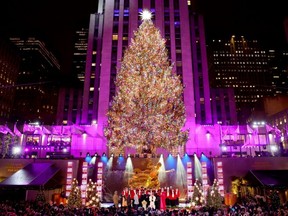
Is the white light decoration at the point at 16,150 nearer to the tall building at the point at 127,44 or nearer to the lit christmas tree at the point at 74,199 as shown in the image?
the tall building at the point at 127,44

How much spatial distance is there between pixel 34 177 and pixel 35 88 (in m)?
78.4

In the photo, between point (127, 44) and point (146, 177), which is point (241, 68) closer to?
point (127, 44)

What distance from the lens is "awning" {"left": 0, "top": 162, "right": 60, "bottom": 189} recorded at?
23.1 m

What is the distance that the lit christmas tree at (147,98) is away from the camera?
26438mm

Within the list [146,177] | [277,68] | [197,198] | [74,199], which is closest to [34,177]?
[74,199]

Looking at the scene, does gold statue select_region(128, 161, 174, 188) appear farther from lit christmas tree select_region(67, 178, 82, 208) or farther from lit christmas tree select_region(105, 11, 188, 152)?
lit christmas tree select_region(67, 178, 82, 208)

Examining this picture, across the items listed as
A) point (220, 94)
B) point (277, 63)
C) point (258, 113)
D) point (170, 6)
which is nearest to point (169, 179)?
point (170, 6)

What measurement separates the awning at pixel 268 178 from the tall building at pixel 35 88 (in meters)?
61.8

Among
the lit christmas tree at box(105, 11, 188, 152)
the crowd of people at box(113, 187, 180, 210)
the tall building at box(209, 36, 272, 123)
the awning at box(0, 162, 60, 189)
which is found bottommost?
the crowd of people at box(113, 187, 180, 210)

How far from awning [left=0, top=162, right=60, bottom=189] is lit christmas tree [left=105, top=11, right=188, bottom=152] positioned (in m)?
7.39

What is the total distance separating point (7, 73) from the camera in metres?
79.2

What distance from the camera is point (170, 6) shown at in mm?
46000

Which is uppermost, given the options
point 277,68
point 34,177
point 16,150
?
point 277,68

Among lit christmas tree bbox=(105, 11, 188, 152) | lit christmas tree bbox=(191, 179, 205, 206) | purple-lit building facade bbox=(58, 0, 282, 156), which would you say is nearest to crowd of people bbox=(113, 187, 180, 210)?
lit christmas tree bbox=(191, 179, 205, 206)
